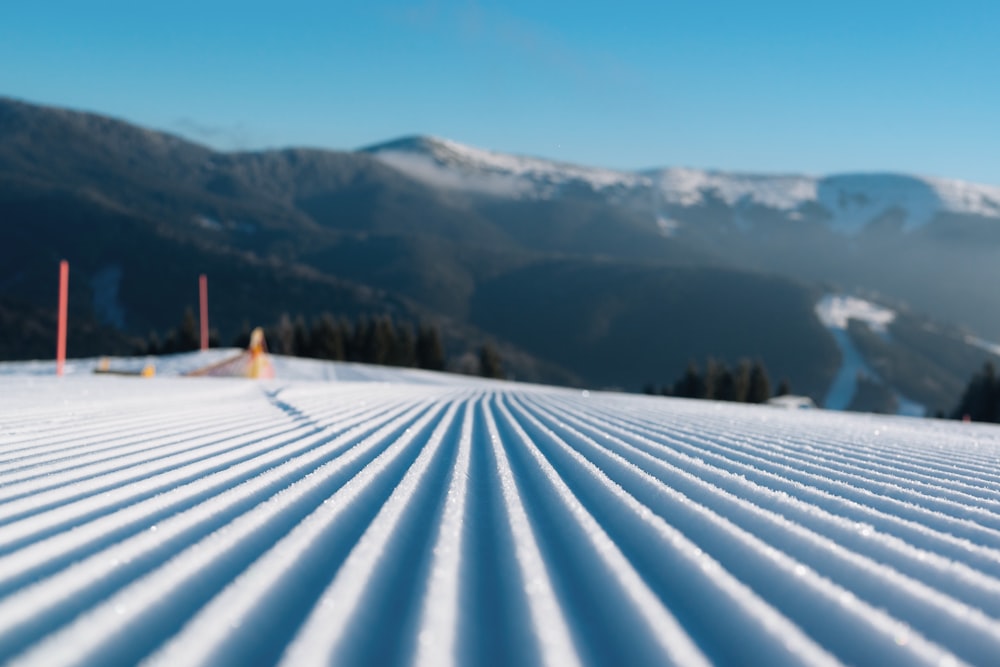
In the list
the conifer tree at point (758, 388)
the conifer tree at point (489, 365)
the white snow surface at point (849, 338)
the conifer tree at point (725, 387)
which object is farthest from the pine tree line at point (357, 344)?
the white snow surface at point (849, 338)

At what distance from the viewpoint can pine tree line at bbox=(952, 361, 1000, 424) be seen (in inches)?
1542

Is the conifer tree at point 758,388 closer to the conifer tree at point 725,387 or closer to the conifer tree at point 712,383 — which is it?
the conifer tree at point 725,387

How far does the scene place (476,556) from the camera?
2.22 meters

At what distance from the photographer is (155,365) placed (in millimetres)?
15656

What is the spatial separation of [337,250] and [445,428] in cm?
19449

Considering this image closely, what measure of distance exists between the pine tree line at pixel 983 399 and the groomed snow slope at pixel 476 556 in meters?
42.9

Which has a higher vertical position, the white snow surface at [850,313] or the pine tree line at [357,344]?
the white snow surface at [850,313]

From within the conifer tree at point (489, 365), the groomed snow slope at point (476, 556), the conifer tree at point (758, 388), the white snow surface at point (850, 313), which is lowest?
the conifer tree at point (758, 388)

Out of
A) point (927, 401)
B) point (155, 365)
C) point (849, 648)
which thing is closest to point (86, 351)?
point (155, 365)

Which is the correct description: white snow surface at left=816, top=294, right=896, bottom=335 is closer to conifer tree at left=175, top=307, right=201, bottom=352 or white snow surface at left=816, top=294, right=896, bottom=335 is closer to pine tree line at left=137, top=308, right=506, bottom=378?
pine tree line at left=137, top=308, right=506, bottom=378

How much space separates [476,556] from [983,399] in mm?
47439

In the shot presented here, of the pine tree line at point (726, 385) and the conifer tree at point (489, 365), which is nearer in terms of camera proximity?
the conifer tree at point (489, 365)

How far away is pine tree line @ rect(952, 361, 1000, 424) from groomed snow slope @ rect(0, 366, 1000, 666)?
141ft

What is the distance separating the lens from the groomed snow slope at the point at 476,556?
1646mm
